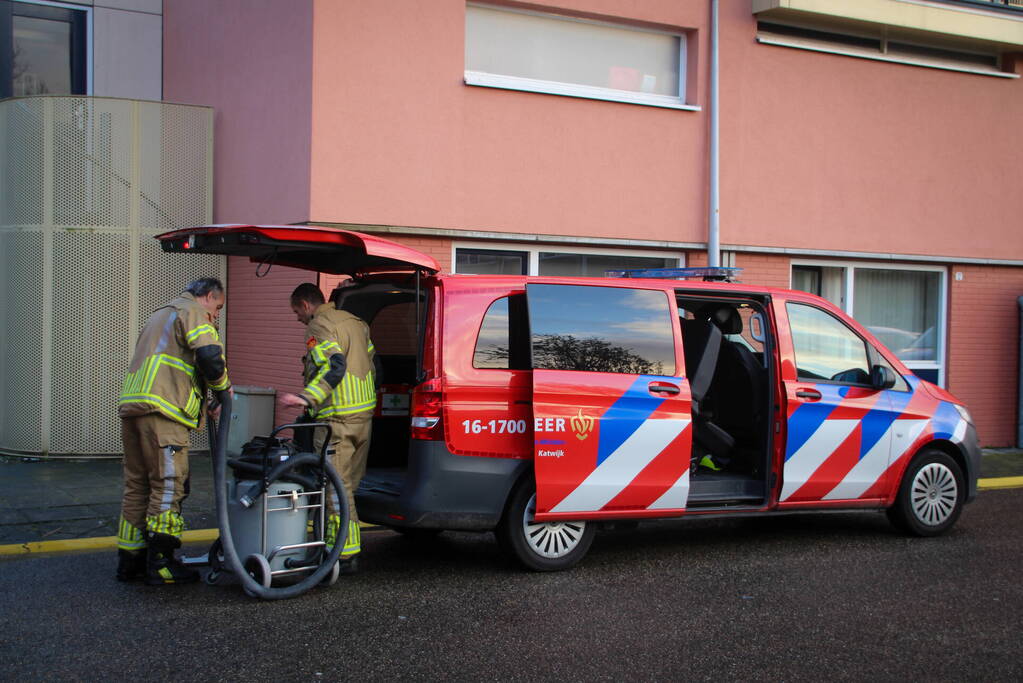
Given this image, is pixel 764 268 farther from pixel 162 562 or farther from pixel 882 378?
pixel 162 562

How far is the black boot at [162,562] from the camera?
6.12 metres

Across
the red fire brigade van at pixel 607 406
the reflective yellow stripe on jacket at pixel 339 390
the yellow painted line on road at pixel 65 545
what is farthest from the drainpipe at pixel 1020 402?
the reflective yellow stripe on jacket at pixel 339 390

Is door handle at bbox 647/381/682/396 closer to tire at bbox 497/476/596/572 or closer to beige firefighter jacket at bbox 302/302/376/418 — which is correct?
tire at bbox 497/476/596/572

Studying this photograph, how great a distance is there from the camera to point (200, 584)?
6.32 metres

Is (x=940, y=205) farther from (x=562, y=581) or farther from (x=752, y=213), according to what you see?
(x=562, y=581)

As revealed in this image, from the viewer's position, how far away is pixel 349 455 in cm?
647

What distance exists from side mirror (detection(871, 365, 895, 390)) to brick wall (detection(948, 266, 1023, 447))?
613 cm

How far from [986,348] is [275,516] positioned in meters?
10.4

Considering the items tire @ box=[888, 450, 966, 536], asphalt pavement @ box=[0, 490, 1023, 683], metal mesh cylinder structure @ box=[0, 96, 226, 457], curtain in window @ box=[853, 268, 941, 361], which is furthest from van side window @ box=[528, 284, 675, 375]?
curtain in window @ box=[853, 268, 941, 361]

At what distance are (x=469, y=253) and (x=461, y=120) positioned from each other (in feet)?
4.37

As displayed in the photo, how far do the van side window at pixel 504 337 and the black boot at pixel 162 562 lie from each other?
206cm

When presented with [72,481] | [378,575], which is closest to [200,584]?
[378,575]

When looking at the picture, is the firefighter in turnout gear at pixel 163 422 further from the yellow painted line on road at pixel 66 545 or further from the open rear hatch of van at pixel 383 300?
the yellow painted line on road at pixel 66 545

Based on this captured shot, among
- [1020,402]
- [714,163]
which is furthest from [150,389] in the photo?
[1020,402]
